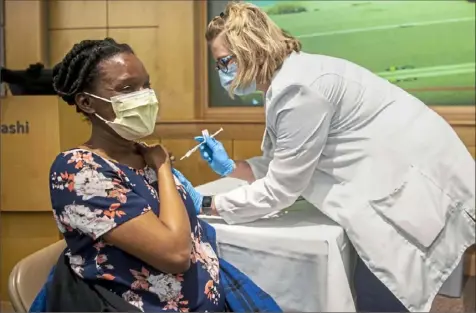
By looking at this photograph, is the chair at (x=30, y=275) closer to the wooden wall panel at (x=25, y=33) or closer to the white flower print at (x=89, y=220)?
the white flower print at (x=89, y=220)

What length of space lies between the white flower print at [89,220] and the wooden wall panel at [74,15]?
0.41 meters

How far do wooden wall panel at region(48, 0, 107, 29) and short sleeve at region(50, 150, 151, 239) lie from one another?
335 millimetres

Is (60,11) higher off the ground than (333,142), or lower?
higher

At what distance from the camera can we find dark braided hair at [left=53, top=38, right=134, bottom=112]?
2.68 ft

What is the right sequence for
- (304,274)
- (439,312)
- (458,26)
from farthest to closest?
(458,26)
(439,312)
(304,274)

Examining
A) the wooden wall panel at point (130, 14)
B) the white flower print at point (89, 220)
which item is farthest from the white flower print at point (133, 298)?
the wooden wall panel at point (130, 14)

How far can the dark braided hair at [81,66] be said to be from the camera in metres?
0.82

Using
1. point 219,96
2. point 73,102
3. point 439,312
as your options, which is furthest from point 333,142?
point 73,102

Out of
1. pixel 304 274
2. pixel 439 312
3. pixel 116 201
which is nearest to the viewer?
pixel 116 201

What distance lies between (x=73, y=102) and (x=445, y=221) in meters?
0.79

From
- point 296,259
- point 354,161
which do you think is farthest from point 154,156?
point 354,161

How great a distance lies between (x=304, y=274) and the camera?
940 millimetres

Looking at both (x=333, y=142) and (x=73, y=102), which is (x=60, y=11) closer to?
(x=73, y=102)

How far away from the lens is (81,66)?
0.82 meters
